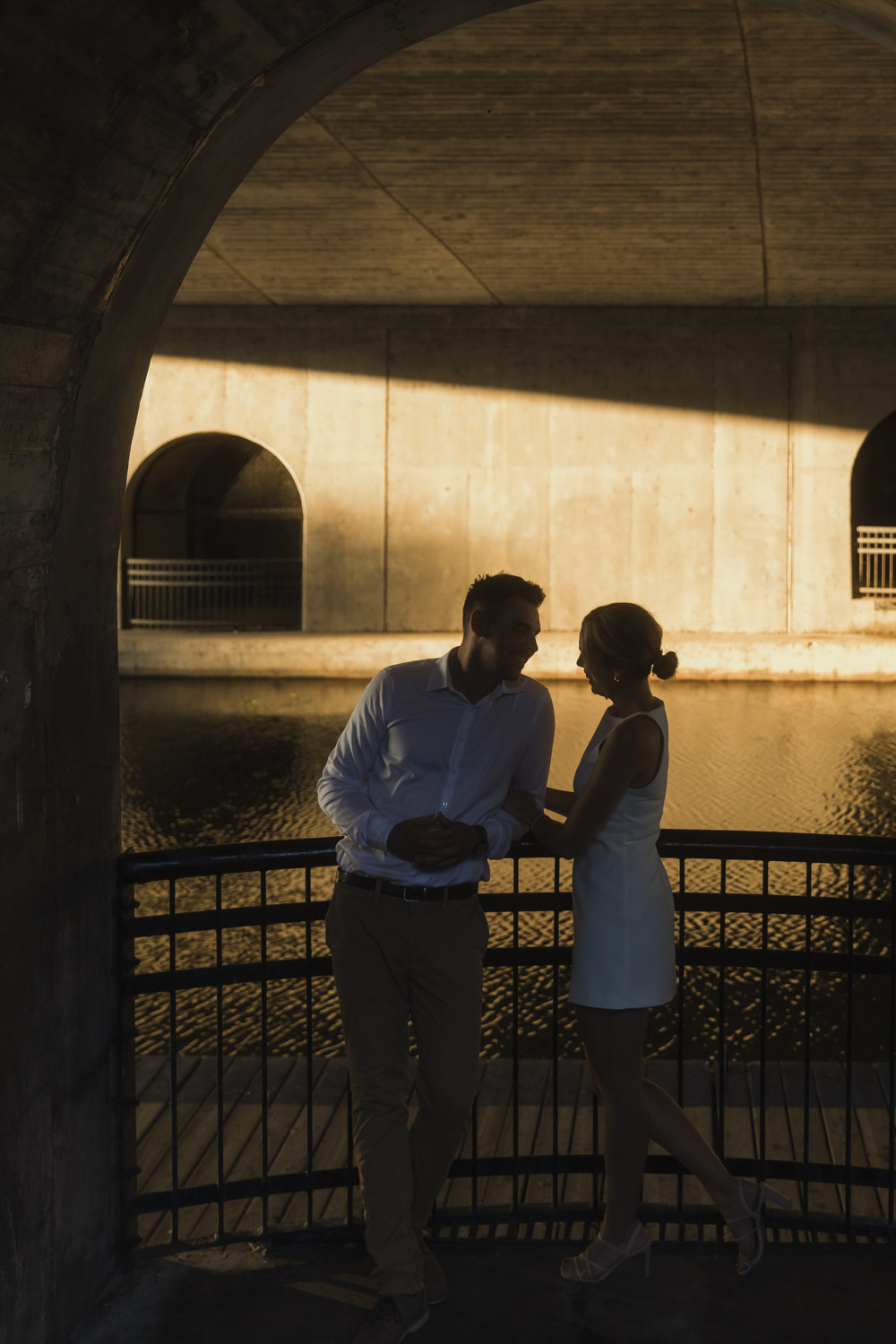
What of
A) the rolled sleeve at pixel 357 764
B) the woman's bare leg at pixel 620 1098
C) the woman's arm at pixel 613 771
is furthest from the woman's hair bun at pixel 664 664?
the woman's bare leg at pixel 620 1098

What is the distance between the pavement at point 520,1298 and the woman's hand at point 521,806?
1.29m

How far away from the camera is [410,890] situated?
11.0ft

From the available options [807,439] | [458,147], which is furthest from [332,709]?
[807,439]

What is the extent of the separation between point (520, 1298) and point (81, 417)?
2645 mm

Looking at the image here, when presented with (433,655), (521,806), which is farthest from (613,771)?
(433,655)

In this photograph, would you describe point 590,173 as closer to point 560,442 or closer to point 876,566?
point 560,442

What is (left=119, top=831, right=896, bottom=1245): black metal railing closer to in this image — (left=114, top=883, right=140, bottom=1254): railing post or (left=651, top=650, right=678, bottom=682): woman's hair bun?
(left=114, top=883, right=140, bottom=1254): railing post

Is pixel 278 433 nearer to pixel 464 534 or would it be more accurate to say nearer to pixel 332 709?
pixel 464 534

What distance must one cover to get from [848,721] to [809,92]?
24.0 feet

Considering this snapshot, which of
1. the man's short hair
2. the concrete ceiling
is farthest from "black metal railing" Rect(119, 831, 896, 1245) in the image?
the concrete ceiling

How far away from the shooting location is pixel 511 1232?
3.93 m

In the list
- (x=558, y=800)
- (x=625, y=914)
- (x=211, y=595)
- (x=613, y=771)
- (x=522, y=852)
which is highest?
(x=211, y=595)

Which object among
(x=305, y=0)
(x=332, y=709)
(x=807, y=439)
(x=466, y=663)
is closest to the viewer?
(x=305, y=0)

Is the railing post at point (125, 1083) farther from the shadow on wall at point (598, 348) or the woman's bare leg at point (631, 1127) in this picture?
the shadow on wall at point (598, 348)
